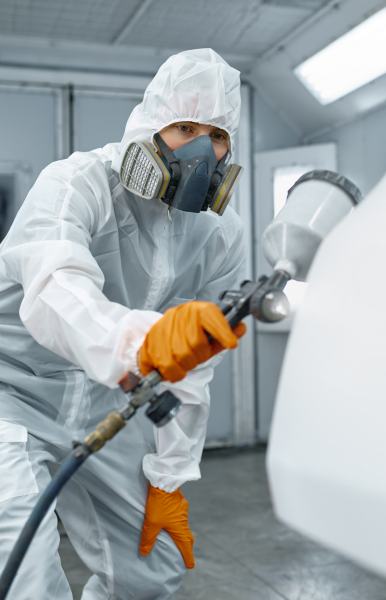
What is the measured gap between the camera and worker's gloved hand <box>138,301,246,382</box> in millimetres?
995

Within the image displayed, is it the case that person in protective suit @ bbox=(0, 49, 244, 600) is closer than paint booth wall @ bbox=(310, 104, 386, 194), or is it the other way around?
person in protective suit @ bbox=(0, 49, 244, 600)

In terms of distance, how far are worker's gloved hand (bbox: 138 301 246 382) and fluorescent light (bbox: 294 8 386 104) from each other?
2666 millimetres

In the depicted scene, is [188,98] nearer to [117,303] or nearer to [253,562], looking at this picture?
[117,303]

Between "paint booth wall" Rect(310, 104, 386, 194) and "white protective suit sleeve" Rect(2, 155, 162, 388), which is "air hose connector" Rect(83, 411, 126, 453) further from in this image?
"paint booth wall" Rect(310, 104, 386, 194)

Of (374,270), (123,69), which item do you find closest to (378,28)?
(123,69)

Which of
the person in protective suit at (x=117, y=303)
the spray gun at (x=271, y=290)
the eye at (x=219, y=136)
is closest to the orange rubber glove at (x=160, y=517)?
the person in protective suit at (x=117, y=303)

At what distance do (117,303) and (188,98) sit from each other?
1.73 feet

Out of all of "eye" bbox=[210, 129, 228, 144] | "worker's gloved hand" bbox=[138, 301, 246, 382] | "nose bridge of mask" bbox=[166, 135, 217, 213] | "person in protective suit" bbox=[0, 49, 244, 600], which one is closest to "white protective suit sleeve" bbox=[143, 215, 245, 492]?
"person in protective suit" bbox=[0, 49, 244, 600]

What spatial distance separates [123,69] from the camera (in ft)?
13.7

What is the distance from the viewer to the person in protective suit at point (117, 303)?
1.35m

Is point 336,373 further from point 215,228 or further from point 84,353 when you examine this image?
point 215,228

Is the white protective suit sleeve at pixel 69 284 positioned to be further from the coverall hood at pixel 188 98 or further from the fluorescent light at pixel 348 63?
the fluorescent light at pixel 348 63

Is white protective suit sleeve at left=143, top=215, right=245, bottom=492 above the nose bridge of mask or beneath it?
beneath

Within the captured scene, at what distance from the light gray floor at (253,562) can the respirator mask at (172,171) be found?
4.68 feet
